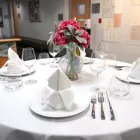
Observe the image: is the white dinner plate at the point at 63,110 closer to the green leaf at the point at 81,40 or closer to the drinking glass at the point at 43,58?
the green leaf at the point at 81,40

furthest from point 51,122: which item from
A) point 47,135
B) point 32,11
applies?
point 32,11

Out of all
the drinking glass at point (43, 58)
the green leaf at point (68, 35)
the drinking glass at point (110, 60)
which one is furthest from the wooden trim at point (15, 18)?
the green leaf at point (68, 35)

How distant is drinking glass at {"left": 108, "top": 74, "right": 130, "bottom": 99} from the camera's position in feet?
3.58

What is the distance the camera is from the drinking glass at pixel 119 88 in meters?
1.09

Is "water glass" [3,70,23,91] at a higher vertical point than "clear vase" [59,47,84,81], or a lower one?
lower

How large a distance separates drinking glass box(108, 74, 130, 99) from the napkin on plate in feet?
1.12

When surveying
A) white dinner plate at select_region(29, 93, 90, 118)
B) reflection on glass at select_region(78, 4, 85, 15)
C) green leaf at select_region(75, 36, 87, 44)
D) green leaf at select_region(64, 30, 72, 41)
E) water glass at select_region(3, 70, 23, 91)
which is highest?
reflection on glass at select_region(78, 4, 85, 15)

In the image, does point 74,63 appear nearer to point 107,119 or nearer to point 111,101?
point 111,101

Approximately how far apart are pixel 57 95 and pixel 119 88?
1.66 ft

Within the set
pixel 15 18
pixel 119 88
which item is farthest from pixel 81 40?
pixel 15 18

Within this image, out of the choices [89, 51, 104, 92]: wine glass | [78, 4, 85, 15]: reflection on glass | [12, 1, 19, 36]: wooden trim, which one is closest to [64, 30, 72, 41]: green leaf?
[89, 51, 104, 92]: wine glass

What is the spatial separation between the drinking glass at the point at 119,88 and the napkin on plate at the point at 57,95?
34 centimetres

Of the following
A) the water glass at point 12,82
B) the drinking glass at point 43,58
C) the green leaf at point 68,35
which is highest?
the green leaf at point 68,35

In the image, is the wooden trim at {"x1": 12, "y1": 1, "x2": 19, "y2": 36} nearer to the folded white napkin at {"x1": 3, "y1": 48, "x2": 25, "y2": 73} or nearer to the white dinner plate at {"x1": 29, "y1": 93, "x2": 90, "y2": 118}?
the folded white napkin at {"x1": 3, "y1": 48, "x2": 25, "y2": 73}
